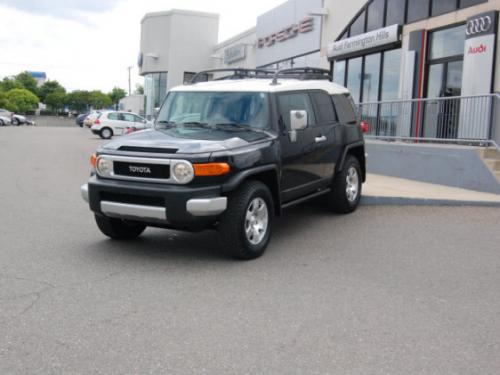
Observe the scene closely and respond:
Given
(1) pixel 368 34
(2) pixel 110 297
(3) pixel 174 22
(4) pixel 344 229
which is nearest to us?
(2) pixel 110 297

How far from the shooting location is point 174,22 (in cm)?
4562

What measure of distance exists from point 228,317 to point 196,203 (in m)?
1.49

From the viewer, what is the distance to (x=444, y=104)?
1204 cm

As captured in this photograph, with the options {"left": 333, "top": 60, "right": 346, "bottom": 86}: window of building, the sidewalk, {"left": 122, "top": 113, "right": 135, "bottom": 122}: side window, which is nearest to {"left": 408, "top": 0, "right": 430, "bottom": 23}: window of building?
{"left": 333, "top": 60, "right": 346, "bottom": 86}: window of building

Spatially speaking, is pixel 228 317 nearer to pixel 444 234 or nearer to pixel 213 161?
pixel 213 161

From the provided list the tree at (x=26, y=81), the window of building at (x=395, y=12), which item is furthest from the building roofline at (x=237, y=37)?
the tree at (x=26, y=81)

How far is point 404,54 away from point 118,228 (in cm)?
1223

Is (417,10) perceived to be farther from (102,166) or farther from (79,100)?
(79,100)

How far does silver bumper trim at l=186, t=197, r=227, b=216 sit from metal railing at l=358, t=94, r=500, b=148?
7066 mm

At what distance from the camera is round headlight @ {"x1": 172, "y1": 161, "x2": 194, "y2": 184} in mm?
5660

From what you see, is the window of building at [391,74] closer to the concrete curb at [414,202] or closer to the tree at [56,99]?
the concrete curb at [414,202]

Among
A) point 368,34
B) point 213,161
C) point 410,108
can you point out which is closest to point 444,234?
point 213,161

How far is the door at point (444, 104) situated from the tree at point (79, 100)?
123m

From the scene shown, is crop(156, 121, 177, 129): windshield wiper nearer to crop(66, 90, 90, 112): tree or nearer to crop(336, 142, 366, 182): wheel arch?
crop(336, 142, 366, 182): wheel arch
